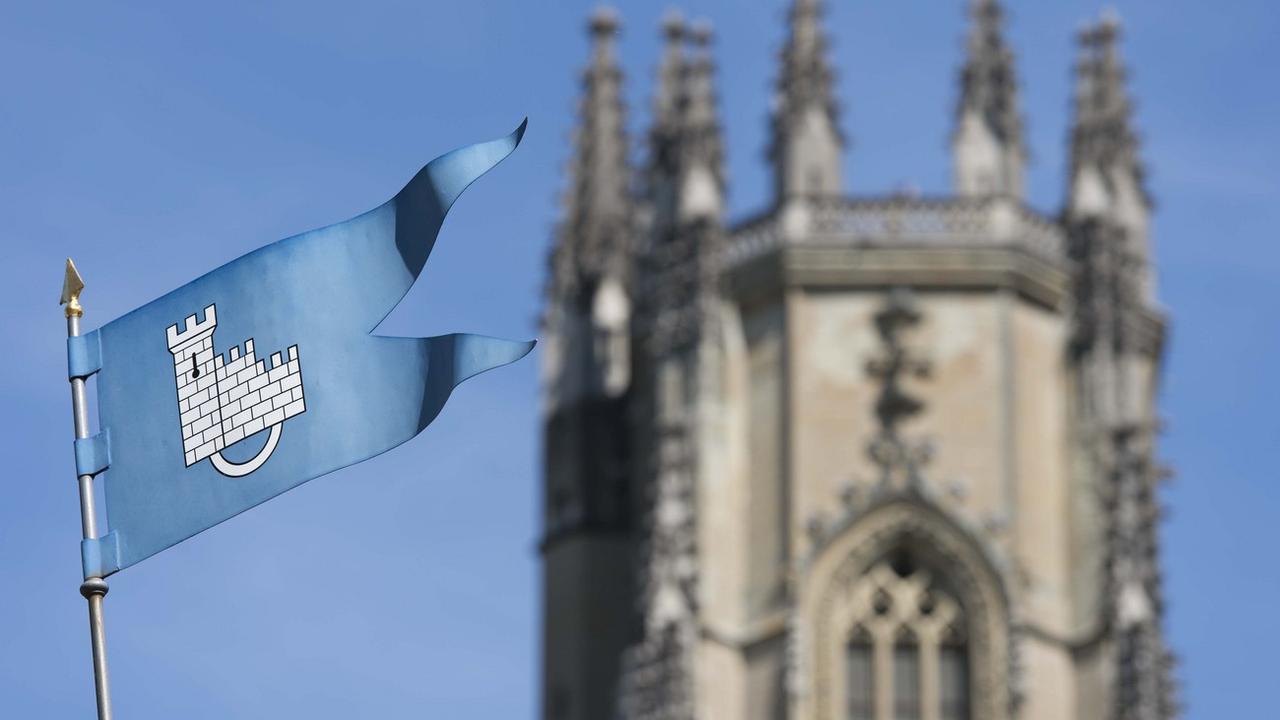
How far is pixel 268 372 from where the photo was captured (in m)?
20.8

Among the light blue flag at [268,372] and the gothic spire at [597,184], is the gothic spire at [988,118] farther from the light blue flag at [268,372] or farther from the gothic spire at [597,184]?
the light blue flag at [268,372]

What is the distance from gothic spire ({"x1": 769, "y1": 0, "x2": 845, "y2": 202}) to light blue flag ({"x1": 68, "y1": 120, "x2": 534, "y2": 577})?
33428 mm

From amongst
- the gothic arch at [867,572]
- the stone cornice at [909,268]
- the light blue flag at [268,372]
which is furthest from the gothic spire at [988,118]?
the light blue flag at [268,372]

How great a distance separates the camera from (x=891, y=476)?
53094 mm

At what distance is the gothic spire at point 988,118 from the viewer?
54.9 meters

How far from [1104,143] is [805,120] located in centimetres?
384

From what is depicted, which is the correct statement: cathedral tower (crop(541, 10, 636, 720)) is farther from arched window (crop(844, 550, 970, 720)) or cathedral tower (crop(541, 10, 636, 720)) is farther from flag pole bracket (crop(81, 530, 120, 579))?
flag pole bracket (crop(81, 530, 120, 579))

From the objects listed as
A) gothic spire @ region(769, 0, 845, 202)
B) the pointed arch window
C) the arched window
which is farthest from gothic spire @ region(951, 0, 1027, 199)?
the pointed arch window

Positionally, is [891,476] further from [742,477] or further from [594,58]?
[594,58]

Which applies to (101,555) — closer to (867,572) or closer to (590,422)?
(867,572)

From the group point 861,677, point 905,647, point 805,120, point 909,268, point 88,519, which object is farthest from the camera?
point 805,120

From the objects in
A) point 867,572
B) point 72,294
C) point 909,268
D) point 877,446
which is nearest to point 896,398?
point 877,446

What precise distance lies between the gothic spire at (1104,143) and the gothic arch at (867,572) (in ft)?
15.8

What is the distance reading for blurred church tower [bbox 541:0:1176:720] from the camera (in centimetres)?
5241
